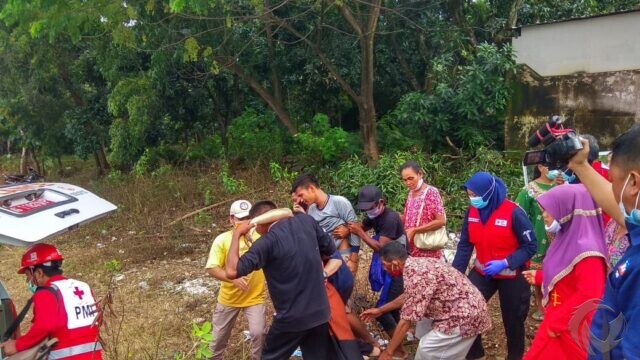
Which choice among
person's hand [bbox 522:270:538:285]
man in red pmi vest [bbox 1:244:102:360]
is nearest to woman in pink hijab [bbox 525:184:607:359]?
person's hand [bbox 522:270:538:285]

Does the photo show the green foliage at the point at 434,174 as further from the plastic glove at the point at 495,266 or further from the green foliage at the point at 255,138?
the plastic glove at the point at 495,266

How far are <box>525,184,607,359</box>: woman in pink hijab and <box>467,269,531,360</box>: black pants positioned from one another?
Answer: 2.16 feet

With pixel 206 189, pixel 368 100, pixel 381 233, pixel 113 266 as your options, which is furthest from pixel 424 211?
pixel 206 189

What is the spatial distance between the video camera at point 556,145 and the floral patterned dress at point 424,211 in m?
1.94

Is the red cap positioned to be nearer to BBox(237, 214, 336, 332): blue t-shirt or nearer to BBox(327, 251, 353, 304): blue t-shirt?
BBox(237, 214, 336, 332): blue t-shirt

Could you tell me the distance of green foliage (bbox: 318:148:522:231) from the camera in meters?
8.05

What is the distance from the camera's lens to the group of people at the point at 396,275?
9.36 ft

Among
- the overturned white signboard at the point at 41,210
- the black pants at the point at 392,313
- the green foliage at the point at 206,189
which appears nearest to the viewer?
the overturned white signboard at the point at 41,210

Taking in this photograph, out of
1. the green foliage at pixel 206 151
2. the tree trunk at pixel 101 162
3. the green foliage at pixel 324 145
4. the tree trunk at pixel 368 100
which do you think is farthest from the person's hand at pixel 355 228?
the tree trunk at pixel 101 162

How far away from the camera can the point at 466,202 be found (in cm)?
785

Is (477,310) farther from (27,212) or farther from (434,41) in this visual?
(434,41)

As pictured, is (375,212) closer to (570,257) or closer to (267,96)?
(570,257)

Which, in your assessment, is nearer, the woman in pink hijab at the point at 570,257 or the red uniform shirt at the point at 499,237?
the woman in pink hijab at the point at 570,257

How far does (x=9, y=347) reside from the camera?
9.82 ft
